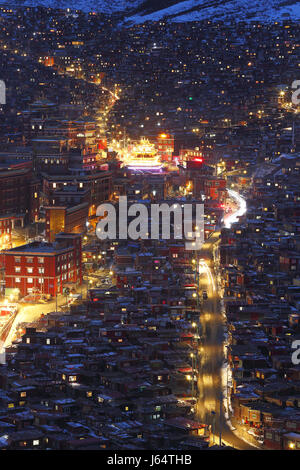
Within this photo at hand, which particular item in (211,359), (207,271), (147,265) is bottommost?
(211,359)

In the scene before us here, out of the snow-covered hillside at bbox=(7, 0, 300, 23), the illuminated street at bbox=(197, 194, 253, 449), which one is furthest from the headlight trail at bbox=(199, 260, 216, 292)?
the snow-covered hillside at bbox=(7, 0, 300, 23)

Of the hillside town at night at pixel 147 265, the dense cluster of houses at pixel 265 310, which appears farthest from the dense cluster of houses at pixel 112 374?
the dense cluster of houses at pixel 265 310

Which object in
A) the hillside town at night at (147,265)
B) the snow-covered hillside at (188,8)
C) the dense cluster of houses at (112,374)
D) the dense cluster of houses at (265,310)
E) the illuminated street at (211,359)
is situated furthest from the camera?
the snow-covered hillside at (188,8)

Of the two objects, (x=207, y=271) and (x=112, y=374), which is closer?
(x=112, y=374)

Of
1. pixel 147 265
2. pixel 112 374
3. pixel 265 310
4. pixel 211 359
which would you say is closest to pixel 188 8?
pixel 147 265

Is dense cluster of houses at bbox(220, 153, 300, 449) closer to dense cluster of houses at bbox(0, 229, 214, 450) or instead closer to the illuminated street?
the illuminated street

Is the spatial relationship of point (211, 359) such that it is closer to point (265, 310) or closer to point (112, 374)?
point (112, 374)

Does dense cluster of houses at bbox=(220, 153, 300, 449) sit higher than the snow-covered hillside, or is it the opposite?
the snow-covered hillside

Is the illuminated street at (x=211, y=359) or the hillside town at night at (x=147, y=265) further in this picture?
the hillside town at night at (x=147, y=265)

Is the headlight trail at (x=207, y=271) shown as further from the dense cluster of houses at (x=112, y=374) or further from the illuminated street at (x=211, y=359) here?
the dense cluster of houses at (x=112, y=374)
